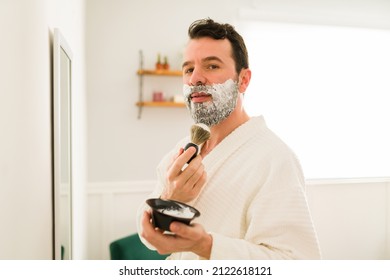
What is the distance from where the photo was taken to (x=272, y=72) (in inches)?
73.3

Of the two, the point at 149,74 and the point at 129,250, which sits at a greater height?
the point at 149,74

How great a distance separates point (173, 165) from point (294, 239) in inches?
9.6

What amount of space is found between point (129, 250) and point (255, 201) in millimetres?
1041

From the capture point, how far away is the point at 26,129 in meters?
0.53

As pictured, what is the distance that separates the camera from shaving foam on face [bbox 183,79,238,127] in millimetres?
683

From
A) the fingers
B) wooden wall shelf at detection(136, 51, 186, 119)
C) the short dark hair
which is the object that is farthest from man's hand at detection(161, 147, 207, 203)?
wooden wall shelf at detection(136, 51, 186, 119)

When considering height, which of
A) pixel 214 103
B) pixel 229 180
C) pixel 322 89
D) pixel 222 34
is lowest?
pixel 229 180

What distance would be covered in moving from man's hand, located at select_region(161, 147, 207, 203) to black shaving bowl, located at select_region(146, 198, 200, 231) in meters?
0.07

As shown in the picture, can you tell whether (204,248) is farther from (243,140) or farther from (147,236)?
(243,140)

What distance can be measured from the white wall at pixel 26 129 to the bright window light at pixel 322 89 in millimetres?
1302

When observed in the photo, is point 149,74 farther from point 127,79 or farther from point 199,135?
point 199,135

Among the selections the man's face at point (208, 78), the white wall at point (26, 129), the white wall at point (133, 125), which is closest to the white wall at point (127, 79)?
the white wall at point (133, 125)

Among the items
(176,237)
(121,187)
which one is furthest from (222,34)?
(121,187)

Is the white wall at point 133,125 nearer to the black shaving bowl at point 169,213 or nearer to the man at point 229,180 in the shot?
the man at point 229,180
